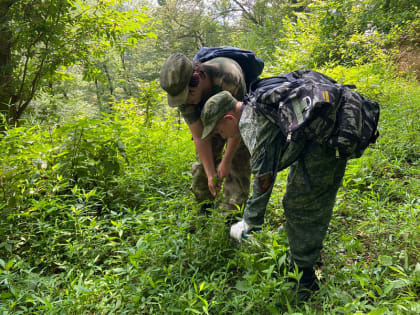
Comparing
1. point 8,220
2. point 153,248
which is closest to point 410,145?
point 153,248

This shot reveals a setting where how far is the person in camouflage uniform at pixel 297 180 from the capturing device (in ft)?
5.09

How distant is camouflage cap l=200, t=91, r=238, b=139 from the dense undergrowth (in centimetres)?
77

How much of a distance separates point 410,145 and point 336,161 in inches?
105

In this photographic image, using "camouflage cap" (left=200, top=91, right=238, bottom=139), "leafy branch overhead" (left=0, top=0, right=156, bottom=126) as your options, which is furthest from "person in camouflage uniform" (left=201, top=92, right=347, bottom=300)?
"leafy branch overhead" (left=0, top=0, right=156, bottom=126)

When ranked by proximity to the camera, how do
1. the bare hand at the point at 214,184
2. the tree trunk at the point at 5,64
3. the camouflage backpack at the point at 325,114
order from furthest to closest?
the tree trunk at the point at 5,64
the bare hand at the point at 214,184
the camouflage backpack at the point at 325,114

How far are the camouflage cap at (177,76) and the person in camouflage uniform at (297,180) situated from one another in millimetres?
433

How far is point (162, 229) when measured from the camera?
2064 millimetres

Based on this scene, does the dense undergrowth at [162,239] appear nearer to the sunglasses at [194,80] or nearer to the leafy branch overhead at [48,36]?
the sunglasses at [194,80]

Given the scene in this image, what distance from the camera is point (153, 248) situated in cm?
192

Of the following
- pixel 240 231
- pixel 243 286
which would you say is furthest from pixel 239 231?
pixel 243 286

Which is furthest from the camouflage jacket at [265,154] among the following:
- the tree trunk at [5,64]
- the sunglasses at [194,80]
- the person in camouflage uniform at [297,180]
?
the tree trunk at [5,64]

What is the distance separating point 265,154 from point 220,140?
4.08 ft

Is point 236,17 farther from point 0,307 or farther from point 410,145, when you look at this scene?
point 0,307

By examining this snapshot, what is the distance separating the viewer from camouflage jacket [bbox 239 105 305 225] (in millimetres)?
1558
